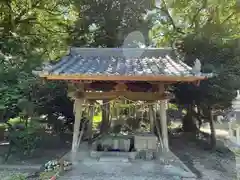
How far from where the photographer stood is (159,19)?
12.8 metres

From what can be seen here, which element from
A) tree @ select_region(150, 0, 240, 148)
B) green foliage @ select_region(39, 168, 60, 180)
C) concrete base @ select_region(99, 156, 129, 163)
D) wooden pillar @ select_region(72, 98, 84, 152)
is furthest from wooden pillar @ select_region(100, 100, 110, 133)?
tree @ select_region(150, 0, 240, 148)

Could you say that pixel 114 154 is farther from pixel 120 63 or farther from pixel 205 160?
pixel 205 160

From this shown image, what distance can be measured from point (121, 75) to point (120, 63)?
4.10 ft

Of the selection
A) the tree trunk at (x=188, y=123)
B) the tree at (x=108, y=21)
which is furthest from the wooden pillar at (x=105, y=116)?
the tree trunk at (x=188, y=123)

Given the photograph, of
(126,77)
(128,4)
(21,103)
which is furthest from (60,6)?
(126,77)

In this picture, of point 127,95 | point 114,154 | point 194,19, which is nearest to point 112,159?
point 114,154

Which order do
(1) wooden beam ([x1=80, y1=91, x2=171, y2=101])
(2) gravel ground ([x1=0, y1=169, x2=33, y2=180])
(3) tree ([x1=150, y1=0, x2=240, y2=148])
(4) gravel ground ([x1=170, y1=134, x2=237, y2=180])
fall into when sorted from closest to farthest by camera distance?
(2) gravel ground ([x1=0, y1=169, x2=33, y2=180]) < (4) gravel ground ([x1=170, y1=134, x2=237, y2=180]) < (1) wooden beam ([x1=80, y1=91, x2=171, y2=101]) < (3) tree ([x1=150, y1=0, x2=240, y2=148])

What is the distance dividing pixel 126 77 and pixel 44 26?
9.07 meters

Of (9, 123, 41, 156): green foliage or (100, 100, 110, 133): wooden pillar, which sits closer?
(9, 123, 41, 156): green foliage

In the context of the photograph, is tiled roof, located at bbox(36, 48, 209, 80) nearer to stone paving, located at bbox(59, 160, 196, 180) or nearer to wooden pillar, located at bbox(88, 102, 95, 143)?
wooden pillar, located at bbox(88, 102, 95, 143)

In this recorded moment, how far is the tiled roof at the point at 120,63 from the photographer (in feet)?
18.8

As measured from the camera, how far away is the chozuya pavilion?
18.6 ft

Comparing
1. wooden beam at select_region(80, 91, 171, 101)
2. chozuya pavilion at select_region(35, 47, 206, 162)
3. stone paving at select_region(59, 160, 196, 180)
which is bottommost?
stone paving at select_region(59, 160, 196, 180)

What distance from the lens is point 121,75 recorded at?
18.4ft
